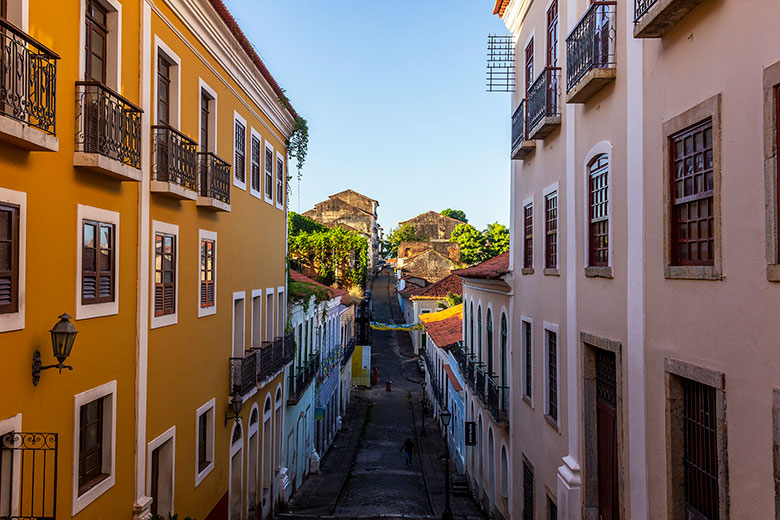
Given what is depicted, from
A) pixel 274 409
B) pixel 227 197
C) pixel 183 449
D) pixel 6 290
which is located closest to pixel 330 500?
pixel 274 409

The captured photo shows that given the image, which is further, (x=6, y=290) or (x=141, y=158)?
(x=141, y=158)

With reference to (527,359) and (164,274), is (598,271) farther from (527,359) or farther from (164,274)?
(164,274)

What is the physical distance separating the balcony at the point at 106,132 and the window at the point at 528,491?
9763 millimetres

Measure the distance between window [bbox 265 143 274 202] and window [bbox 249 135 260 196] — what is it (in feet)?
3.40

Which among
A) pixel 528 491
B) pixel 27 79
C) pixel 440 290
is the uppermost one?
pixel 27 79

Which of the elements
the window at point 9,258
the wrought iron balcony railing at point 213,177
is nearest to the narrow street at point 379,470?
the wrought iron balcony railing at point 213,177

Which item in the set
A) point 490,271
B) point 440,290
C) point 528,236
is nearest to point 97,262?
point 528,236

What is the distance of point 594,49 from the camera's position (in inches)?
352

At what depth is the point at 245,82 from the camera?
15.0 meters

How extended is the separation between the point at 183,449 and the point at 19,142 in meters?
6.84

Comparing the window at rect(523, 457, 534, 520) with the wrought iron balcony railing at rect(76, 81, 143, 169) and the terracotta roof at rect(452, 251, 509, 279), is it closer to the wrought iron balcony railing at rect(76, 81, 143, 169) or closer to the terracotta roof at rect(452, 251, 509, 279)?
the terracotta roof at rect(452, 251, 509, 279)

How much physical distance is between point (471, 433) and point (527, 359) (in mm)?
7624

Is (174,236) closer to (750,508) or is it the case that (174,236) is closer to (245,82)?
(245,82)

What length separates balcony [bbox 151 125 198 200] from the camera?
9.80 m
